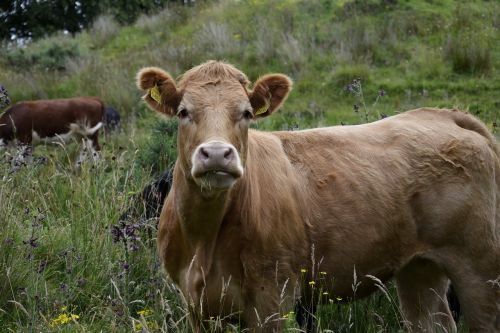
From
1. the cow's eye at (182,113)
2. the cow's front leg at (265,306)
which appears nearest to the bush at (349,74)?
the cow's eye at (182,113)

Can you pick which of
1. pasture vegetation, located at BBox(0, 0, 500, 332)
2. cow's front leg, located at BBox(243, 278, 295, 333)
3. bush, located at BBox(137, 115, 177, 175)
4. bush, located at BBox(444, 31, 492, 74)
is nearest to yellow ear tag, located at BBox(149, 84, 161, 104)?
pasture vegetation, located at BBox(0, 0, 500, 332)

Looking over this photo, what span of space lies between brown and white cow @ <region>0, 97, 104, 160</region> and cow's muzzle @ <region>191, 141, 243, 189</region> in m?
9.97

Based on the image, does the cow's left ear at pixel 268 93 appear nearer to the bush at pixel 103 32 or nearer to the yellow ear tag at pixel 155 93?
the yellow ear tag at pixel 155 93

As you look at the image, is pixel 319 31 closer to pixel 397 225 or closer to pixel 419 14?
pixel 419 14

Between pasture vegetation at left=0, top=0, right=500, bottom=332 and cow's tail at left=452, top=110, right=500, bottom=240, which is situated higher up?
cow's tail at left=452, top=110, right=500, bottom=240

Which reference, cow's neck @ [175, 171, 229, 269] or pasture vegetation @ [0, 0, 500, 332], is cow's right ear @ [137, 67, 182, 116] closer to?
cow's neck @ [175, 171, 229, 269]

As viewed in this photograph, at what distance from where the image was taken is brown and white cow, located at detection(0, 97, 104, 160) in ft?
43.9

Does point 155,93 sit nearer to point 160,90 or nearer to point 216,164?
point 160,90

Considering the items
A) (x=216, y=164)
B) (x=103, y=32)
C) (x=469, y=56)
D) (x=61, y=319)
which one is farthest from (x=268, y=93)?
(x=103, y=32)

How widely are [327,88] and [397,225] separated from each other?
25.2 ft

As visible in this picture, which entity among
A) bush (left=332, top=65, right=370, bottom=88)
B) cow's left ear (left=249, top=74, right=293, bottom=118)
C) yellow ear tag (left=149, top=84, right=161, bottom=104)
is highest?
yellow ear tag (left=149, top=84, right=161, bottom=104)

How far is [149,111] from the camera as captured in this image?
13.3 m

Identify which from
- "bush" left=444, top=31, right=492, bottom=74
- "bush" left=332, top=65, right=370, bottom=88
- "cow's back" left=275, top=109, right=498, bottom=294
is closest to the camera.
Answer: "cow's back" left=275, top=109, right=498, bottom=294

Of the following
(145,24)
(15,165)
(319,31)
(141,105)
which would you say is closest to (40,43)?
(145,24)
